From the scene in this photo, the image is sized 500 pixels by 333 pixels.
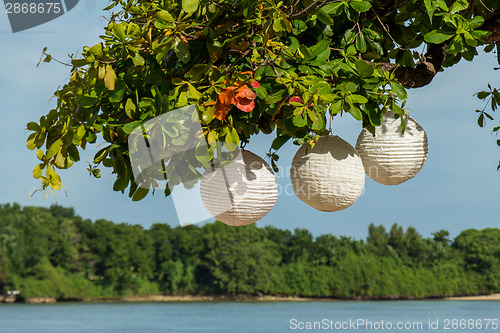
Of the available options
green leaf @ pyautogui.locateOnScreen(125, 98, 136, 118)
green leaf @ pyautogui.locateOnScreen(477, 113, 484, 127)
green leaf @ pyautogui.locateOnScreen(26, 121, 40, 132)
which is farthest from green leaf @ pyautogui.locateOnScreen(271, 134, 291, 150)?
green leaf @ pyautogui.locateOnScreen(477, 113, 484, 127)

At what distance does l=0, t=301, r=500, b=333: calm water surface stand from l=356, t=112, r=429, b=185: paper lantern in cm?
2873

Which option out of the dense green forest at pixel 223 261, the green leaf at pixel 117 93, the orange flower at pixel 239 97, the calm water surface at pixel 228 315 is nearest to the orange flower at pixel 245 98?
the orange flower at pixel 239 97

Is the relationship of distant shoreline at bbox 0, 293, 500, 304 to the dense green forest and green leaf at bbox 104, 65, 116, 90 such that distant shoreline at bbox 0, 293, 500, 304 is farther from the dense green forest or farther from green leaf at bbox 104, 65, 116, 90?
green leaf at bbox 104, 65, 116, 90

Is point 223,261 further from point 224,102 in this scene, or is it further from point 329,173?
point 224,102

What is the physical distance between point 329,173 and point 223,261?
126 ft

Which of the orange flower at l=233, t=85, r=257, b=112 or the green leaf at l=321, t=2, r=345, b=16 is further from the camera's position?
the green leaf at l=321, t=2, r=345, b=16

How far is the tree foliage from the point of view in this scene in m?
2.10

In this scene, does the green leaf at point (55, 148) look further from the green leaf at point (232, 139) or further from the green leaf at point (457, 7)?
the green leaf at point (457, 7)

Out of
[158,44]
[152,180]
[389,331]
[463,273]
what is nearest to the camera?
[158,44]

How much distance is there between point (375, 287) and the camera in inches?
1721

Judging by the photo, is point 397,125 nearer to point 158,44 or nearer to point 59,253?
point 158,44

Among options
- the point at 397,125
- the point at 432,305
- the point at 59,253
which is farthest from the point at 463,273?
the point at 397,125

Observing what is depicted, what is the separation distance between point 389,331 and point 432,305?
505 inches

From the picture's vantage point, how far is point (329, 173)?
2414 mm
